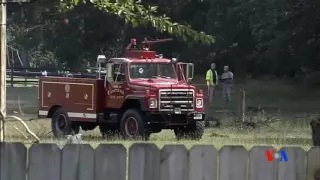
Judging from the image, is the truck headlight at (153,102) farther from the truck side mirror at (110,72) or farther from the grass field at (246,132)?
the truck side mirror at (110,72)

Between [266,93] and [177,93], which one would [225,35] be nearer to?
[266,93]

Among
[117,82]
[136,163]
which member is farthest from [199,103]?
[136,163]

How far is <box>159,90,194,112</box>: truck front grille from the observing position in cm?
1795

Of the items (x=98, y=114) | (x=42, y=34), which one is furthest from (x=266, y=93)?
(x=98, y=114)

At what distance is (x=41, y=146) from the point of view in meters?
6.28

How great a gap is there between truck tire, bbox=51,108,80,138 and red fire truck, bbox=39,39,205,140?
0.08 feet

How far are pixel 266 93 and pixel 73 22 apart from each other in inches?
623

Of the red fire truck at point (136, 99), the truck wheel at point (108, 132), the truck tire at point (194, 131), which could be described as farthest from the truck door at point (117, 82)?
the truck tire at point (194, 131)

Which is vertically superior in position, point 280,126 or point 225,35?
point 225,35

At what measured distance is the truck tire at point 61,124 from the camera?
19.5 metres

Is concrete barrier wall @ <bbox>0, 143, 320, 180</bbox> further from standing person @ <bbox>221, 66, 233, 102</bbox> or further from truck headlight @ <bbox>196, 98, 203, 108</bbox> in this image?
standing person @ <bbox>221, 66, 233, 102</bbox>

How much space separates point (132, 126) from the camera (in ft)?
60.2

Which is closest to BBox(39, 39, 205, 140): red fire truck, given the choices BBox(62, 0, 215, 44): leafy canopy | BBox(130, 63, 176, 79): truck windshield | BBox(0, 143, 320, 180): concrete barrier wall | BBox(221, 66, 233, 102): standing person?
BBox(130, 63, 176, 79): truck windshield

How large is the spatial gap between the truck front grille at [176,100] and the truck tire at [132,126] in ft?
1.99
